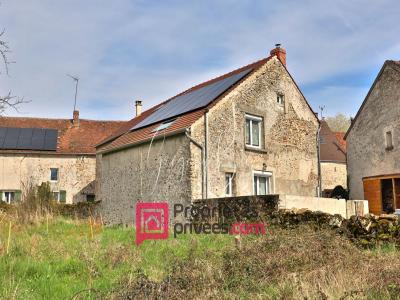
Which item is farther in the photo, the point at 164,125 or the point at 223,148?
the point at 164,125

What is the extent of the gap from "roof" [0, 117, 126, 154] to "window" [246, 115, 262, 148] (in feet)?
62.6

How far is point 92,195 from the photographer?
33656 millimetres

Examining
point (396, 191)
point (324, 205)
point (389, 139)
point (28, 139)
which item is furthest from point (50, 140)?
point (324, 205)

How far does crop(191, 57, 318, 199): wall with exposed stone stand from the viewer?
51.5 ft

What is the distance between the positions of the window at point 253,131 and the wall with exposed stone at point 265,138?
21cm

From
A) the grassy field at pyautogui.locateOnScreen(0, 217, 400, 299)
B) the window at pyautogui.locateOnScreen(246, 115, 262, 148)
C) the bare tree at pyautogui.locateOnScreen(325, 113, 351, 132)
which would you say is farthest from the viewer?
the bare tree at pyautogui.locateOnScreen(325, 113, 351, 132)

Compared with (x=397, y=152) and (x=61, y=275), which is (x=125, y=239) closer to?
(x=61, y=275)

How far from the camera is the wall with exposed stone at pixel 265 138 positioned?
51.5ft

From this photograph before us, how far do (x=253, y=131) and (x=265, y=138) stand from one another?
0.60m

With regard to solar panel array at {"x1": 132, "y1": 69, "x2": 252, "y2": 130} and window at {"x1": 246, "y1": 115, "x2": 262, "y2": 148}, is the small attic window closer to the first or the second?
solar panel array at {"x1": 132, "y1": 69, "x2": 252, "y2": 130}

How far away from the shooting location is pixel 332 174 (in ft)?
101

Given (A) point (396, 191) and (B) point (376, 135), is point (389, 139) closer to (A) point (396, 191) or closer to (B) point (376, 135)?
(B) point (376, 135)

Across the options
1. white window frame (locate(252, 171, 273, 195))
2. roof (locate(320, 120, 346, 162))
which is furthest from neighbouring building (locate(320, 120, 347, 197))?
white window frame (locate(252, 171, 273, 195))

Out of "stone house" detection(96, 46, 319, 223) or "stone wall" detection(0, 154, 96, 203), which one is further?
"stone wall" detection(0, 154, 96, 203)
